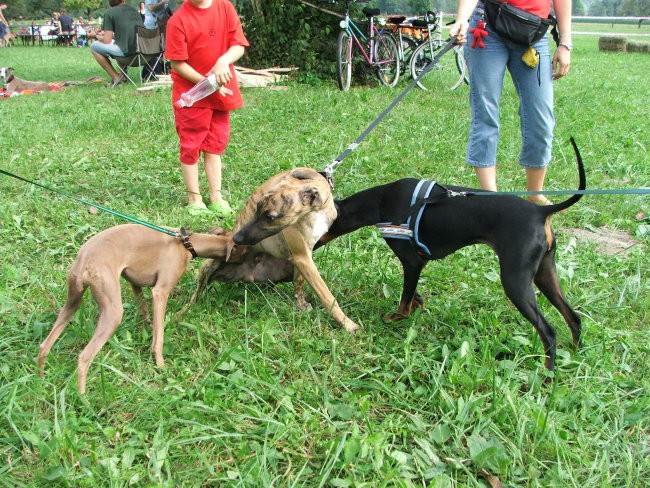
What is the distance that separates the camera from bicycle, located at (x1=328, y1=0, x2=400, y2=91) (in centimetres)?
969

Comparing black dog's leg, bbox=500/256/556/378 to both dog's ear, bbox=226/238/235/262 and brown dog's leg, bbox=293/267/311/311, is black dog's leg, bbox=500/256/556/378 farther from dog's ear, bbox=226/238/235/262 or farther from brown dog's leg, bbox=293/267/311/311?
dog's ear, bbox=226/238/235/262

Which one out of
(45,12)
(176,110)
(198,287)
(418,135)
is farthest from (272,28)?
(45,12)

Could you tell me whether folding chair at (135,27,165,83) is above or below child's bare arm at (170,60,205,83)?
above

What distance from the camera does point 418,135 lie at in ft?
21.9

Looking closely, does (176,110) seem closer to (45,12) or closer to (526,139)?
(526,139)

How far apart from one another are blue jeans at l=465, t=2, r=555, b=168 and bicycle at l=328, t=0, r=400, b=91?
5.96 meters

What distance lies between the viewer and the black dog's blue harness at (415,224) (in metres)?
2.88

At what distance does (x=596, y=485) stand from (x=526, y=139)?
261 cm

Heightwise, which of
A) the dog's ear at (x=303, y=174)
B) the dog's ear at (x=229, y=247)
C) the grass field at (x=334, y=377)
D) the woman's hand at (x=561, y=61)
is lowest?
the grass field at (x=334, y=377)

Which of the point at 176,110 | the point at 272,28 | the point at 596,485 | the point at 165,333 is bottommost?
the point at 596,485

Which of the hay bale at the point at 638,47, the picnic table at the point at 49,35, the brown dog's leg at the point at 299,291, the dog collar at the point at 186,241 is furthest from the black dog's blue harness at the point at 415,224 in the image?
the picnic table at the point at 49,35

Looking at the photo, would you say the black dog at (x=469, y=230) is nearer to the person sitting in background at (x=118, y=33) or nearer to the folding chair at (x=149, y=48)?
the folding chair at (x=149, y=48)

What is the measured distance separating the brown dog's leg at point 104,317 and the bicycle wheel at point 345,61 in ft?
25.4

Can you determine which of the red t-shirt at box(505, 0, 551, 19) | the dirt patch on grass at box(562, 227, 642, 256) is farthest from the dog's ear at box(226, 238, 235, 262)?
the dirt patch on grass at box(562, 227, 642, 256)
